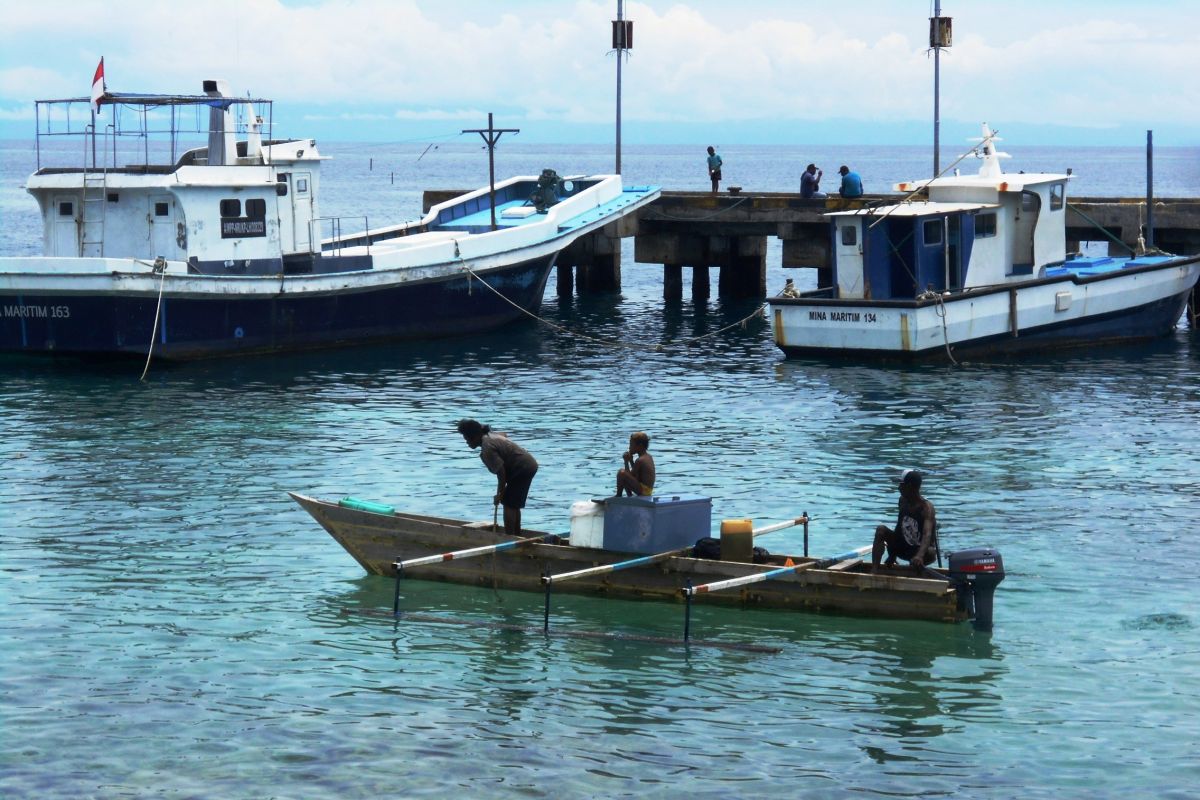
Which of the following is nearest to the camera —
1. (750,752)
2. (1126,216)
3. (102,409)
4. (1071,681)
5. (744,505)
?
(750,752)

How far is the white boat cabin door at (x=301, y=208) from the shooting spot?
3578 cm

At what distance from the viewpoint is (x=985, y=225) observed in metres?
34.9

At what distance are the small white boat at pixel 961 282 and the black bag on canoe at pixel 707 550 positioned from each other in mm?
17100

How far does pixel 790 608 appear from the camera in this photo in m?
16.7

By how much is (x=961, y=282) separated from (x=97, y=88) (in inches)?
750

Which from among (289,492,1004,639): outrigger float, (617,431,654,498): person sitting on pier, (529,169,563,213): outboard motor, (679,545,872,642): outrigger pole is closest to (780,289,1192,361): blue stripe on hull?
(529,169,563,213): outboard motor

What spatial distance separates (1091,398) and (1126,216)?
12895mm

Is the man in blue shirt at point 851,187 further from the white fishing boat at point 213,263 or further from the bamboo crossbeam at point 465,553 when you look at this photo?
the bamboo crossbeam at point 465,553

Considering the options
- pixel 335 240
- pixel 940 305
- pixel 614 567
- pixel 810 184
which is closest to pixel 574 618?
pixel 614 567

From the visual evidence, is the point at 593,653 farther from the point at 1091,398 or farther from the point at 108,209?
the point at 108,209

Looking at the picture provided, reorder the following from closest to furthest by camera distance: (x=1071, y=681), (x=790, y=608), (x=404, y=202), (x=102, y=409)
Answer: (x=1071, y=681), (x=790, y=608), (x=102, y=409), (x=404, y=202)

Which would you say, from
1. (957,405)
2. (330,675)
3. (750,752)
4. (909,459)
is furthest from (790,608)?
(957,405)

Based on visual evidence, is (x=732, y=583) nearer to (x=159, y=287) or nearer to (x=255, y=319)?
(x=159, y=287)

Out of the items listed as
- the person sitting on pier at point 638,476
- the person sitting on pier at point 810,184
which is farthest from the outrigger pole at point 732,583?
the person sitting on pier at point 810,184
